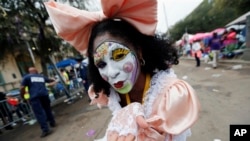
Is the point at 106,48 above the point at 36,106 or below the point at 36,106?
above

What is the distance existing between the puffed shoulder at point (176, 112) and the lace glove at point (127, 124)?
83 millimetres

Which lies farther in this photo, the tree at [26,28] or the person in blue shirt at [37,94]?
the tree at [26,28]

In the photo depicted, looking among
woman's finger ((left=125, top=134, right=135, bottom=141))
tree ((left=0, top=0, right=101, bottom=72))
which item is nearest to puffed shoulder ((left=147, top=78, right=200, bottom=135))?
woman's finger ((left=125, top=134, right=135, bottom=141))

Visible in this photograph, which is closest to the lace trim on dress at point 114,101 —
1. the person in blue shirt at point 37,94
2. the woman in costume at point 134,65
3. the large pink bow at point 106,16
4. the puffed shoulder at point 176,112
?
the woman in costume at point 134,65

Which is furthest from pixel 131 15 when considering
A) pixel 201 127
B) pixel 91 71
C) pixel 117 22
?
pixel 201 127

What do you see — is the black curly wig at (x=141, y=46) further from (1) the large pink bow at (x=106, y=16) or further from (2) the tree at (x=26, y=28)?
(2) the tree at (x=26, y=28)

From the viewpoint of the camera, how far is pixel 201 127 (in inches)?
133

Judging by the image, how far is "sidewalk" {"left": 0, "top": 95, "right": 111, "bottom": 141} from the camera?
428cm

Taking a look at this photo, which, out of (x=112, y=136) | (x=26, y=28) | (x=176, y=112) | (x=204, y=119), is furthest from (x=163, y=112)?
(x=26, y=28)

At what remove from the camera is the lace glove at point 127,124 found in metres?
1.13

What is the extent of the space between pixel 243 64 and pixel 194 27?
30.7 meters

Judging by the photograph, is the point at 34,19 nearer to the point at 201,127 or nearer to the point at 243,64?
the point at 201,127

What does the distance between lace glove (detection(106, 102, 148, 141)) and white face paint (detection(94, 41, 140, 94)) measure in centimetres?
15

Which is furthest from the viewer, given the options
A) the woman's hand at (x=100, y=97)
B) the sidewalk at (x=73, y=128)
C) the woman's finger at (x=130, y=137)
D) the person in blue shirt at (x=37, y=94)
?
the person in blue shirt at (x=37, y=94)
